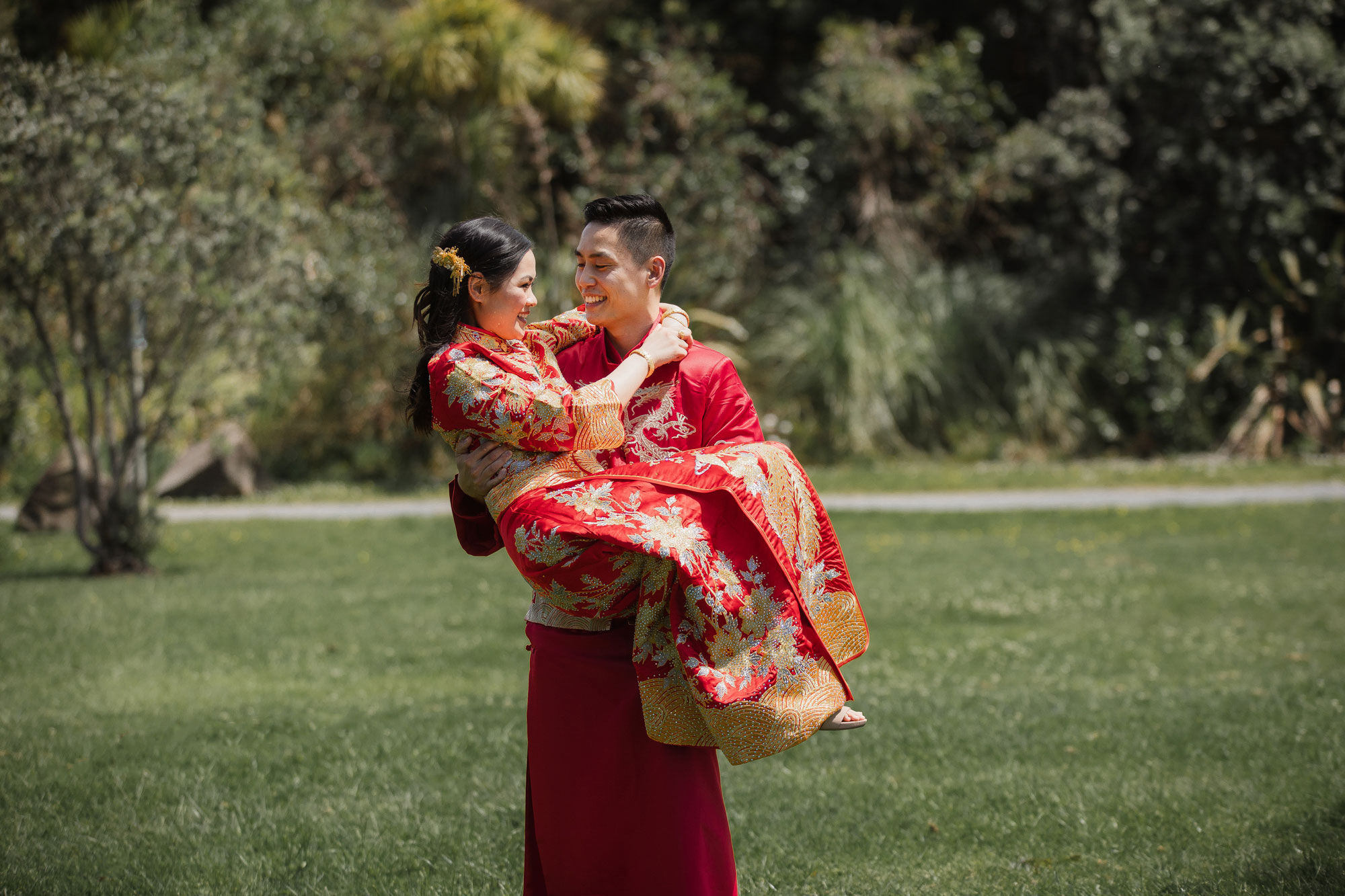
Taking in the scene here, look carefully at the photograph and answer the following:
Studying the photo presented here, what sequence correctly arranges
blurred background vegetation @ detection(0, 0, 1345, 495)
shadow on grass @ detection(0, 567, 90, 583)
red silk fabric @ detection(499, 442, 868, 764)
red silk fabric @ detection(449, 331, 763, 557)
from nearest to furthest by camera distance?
red silk fabric @ detection(499, 442, 868, 764), red silk fabric @ detection(449, 331, 763, 557), shadow on grass @ detection(0, 567, 90, 583), blurred background vegetation @ detection(0, 0, 1345, 495)

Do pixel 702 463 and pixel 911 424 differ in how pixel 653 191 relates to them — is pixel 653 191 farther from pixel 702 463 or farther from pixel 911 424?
pixel 702 463

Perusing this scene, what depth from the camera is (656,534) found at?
8.55 ft

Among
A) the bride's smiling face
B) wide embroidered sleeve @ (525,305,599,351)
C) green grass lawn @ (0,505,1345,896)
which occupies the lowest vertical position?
green grass lawn @ (0,505,1345,896)

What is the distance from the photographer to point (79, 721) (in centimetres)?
588

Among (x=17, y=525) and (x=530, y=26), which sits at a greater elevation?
(x=530, y=26)

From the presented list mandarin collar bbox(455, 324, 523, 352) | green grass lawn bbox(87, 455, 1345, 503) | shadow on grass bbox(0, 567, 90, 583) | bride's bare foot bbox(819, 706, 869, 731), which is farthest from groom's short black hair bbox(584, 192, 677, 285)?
green grass lawn bbox(87, 455, 1345, 503)

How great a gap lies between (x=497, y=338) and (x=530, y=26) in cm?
1519

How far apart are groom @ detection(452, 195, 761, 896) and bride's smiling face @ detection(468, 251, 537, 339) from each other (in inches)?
5.2

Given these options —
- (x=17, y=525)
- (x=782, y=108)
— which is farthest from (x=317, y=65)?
(x=17, y=525)

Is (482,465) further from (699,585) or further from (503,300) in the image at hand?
(699,585)

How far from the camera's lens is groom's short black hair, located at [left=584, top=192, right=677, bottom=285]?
113 inches

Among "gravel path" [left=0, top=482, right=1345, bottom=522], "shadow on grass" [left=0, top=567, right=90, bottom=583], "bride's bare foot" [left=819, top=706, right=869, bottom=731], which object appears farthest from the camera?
"gravel path" [left=0, top=482, right=1345, bottom=522]

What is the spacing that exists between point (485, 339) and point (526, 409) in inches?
10.5

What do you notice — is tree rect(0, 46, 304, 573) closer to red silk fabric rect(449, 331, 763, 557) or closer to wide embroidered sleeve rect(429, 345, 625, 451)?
wide embroidered sleeve rect(429, 345, 625, 451)
